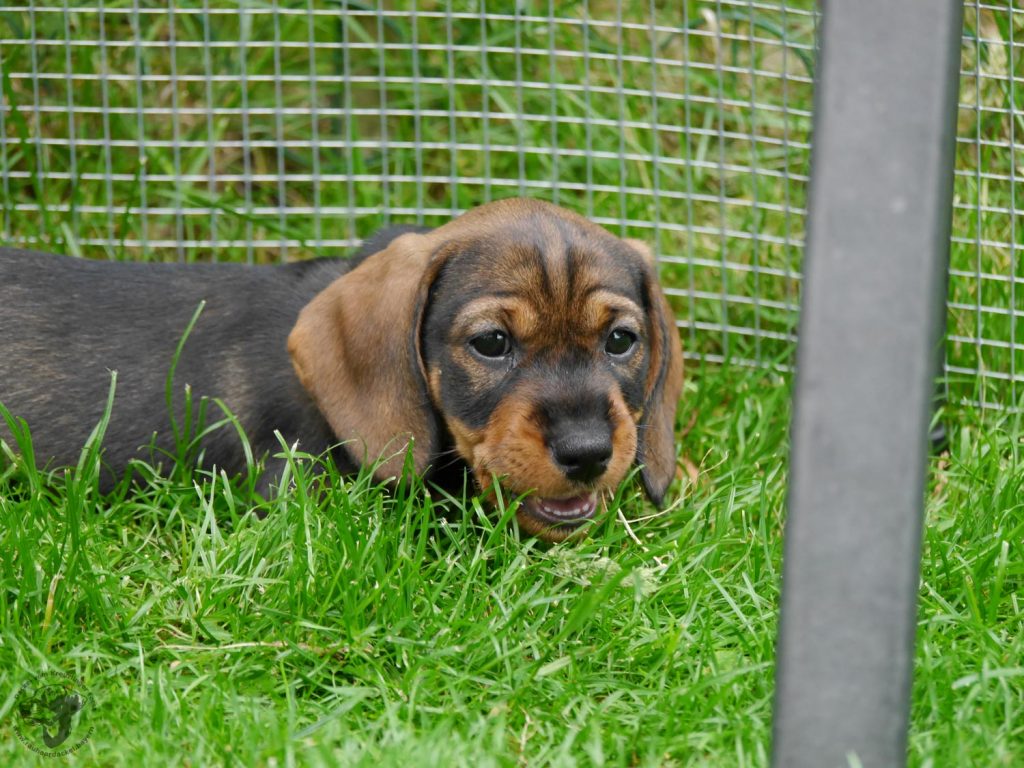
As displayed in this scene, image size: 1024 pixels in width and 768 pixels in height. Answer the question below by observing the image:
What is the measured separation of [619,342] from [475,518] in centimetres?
71

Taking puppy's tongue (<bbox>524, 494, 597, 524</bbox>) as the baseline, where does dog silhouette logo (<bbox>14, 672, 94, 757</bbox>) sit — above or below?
below

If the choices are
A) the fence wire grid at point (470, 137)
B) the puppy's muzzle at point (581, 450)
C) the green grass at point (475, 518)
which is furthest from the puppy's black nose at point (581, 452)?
the fence wire grid at point (470, 137)

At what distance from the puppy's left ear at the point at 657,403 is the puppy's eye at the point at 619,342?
0.20 metres

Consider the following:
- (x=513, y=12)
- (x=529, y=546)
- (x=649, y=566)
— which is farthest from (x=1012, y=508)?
(x=513, y=12)

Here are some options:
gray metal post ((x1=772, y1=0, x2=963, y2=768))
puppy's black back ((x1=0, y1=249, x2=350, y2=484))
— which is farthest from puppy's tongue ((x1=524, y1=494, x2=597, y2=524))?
gray metal post ((x1=772, y1=0, x2=963, y2=768))

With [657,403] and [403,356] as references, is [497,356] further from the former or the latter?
[657,403]

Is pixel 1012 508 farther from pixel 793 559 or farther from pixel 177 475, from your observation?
pixel 177 475

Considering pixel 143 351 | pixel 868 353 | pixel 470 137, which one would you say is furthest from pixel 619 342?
pixel 470 137

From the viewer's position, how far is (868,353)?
2.62m

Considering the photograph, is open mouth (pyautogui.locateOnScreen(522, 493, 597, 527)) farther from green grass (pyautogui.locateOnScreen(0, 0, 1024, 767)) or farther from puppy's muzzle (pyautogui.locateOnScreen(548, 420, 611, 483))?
puppy's muzzle (pyautogui.locateOnScreen(548, 420, 611, 483))

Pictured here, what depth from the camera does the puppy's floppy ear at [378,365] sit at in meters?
4.34

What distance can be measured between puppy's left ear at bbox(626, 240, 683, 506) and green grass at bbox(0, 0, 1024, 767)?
125 millimetres

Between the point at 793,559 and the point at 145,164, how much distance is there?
13.8 feet

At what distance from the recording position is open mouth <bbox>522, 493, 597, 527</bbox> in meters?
4.30
